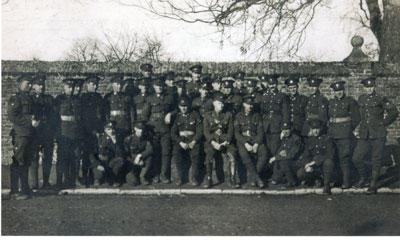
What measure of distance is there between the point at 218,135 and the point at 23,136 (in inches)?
119

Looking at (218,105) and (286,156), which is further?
(218,105)

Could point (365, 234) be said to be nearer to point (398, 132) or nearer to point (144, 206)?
point (144, 206)

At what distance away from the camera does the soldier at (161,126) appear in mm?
7965

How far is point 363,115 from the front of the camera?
7859mm

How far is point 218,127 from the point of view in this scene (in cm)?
779

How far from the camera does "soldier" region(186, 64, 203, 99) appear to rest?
848cm

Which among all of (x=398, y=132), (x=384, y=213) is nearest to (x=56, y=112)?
(x=384, y=213)

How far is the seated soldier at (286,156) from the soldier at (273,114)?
7.8 inches

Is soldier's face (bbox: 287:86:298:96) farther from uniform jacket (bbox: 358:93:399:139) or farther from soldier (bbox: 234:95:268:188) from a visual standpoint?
uniform jacket (bbox: 358:93:399:139)

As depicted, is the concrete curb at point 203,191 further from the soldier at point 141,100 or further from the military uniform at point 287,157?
the soldier at point 141,100

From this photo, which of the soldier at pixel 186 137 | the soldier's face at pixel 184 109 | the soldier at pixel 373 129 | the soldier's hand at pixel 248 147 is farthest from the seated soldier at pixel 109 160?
the soldier at pixel 373 129

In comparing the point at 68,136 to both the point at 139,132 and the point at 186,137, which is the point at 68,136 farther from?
the point at 186,137

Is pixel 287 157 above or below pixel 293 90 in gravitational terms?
below

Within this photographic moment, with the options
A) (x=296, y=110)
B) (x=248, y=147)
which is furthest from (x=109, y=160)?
(x=296, y=110)
